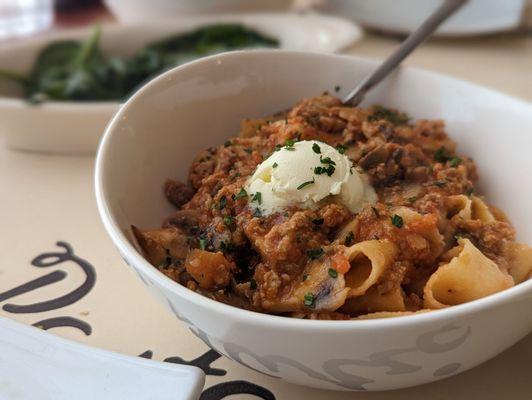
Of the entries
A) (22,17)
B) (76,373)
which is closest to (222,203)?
(76,373)

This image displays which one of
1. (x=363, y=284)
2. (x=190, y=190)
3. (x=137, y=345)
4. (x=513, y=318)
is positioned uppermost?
(x=513, y=318)

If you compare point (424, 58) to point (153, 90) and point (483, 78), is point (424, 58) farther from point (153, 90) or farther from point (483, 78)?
point (153, 90)

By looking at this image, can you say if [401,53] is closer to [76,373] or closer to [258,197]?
[258,197]

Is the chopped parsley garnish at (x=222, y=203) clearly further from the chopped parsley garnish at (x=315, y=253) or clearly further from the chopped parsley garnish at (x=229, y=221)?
the chopped parsley garnish at (x=315, y=253)

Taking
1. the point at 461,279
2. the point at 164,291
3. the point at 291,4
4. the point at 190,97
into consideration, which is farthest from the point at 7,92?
the point at 461,279

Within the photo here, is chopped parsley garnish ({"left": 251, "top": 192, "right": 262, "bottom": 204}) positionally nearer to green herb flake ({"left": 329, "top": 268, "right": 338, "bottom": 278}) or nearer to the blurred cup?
green herb flake ({"left": 329, "top": 268, "right": 338, "bottom": 278})

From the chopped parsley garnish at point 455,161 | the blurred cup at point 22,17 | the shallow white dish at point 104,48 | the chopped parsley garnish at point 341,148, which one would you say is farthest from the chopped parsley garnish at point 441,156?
the blurred cup at point 22,17
